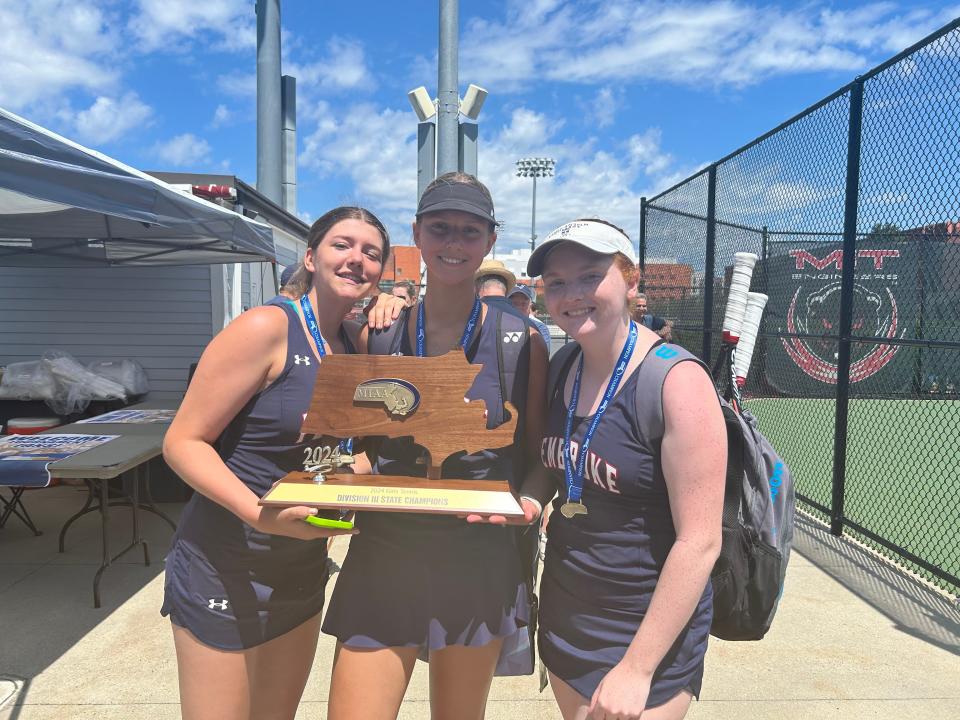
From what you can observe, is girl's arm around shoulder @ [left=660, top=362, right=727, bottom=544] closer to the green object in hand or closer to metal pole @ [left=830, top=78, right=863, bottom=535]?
the green object in hand

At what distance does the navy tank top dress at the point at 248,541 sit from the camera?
175 cm

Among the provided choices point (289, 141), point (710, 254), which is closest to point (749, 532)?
point (710, 254)

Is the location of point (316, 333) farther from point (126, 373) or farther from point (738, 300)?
point (126, 373)

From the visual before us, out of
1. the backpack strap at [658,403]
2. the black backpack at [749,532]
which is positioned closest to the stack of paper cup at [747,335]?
the black backpack at [749,532]

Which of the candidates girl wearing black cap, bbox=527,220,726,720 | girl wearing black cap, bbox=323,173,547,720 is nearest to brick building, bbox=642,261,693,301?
girl wearing black cap, bbox=323,173,547,720

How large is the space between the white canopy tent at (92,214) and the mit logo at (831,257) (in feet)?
21.0

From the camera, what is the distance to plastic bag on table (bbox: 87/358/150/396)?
24.8 feet

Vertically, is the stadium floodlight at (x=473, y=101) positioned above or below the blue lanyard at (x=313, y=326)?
above

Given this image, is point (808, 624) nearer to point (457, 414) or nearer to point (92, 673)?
point (457, 414)

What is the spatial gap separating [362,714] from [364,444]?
72cm

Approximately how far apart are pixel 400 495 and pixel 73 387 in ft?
22.3

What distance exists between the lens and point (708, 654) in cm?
348

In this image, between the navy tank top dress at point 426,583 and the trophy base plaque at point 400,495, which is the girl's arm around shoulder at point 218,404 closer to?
the trophy base plaque at point 400,495

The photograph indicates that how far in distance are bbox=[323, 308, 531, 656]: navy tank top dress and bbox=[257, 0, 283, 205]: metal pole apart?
10.6m
